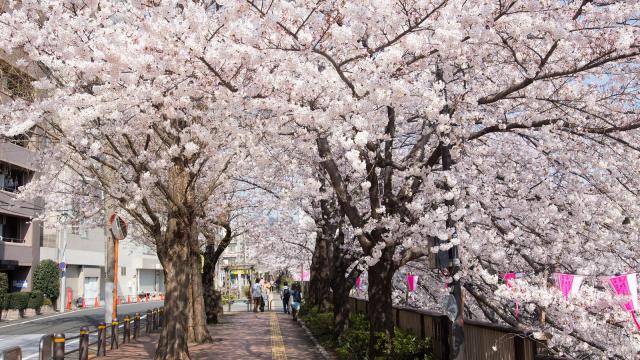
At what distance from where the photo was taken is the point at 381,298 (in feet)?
37.4

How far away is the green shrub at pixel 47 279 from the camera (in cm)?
3602

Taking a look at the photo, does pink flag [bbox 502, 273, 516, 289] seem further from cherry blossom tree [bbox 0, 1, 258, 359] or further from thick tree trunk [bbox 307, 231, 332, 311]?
thick tree trunk [bbox 307, 231, 332, 311]

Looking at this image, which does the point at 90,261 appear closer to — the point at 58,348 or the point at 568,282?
the point at 58,348

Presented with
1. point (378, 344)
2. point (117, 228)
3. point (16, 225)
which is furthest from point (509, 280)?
point (16, 225)

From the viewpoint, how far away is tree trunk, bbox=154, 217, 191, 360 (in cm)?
1270

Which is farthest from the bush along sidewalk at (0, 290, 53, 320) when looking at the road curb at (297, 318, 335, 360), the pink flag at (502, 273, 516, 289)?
the pink flag at (502, 273, 516, 289)

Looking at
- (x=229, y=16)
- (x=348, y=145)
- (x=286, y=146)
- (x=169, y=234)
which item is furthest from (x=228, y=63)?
(x=169, y=234)

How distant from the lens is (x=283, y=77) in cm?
843

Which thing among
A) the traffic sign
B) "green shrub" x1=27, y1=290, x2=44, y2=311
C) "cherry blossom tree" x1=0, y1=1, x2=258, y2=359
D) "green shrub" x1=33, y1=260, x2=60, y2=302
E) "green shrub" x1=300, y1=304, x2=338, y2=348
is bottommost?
"green shrub" x1=300, y1=304, x2=338, y2=348

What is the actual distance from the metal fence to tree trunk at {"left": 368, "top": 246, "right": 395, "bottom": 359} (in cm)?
76

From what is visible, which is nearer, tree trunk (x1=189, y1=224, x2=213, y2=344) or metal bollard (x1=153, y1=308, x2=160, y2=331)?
tree trunk (x1=189, y1=224, x2=213, y2=344)

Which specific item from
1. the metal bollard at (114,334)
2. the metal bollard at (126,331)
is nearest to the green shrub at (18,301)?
the metal bollard at (126,331)

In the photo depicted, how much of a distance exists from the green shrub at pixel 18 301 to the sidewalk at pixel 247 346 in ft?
44.8

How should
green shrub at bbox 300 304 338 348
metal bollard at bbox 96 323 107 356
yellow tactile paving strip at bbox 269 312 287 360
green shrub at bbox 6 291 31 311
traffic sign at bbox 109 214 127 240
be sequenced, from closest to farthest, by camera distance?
traffic sign at bbox 109 214 127 240
metal bollard at bbox 96 323 107 356
yellow tactile paving strip at bbox 269 312 287 360
green shrub at bbox 300 304 338 348
green shrub at bbox 6 291 31 311
